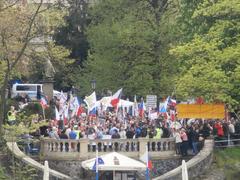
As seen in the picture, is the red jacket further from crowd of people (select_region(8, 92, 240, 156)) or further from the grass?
the grass

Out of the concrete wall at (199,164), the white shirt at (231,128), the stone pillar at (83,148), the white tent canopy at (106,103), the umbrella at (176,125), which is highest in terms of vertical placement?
the white tent canopy at (106,103)

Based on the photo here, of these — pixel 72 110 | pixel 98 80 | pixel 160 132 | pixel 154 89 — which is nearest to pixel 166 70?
pixel 154 89

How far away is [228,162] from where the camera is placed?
1387 inches

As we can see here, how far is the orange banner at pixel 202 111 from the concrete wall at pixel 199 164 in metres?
1.19

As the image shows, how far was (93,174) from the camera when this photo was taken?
35.2 m

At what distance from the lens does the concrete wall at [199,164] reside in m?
32.7

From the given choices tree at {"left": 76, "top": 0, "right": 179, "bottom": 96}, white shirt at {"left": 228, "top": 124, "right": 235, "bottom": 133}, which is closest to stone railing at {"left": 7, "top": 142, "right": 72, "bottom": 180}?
white shirt at {"left": 228, "top": 124, "right": 235, "bottom": 133}

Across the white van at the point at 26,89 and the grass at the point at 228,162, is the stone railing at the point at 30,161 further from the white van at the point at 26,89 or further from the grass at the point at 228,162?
the white van at the point at 26,89

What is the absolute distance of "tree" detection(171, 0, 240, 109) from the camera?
1371 inches

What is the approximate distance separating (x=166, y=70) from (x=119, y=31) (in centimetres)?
416

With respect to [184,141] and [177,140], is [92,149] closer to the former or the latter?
[177,140]

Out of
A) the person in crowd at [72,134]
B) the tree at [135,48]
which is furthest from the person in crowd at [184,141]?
the tree at [135,48]

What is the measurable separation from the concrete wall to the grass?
19.2 inches

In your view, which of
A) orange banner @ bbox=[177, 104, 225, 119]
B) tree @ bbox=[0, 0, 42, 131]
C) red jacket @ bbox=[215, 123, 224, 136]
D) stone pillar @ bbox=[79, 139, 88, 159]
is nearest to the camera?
orange banner @ bbox=[177, 104, 225, 119]
